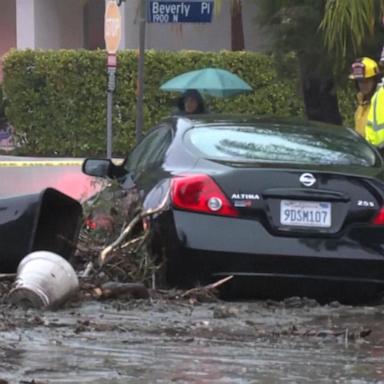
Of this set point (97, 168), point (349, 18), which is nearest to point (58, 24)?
point (349, 18)

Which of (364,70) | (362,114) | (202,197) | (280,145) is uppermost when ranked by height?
(364,70)

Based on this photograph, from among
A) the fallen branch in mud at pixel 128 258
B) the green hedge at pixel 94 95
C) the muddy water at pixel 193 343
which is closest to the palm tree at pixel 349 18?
the fallen branch in mud at pixel 128 258

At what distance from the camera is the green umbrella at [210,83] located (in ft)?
62.5

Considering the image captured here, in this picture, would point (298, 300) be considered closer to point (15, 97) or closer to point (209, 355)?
point (209, 355)

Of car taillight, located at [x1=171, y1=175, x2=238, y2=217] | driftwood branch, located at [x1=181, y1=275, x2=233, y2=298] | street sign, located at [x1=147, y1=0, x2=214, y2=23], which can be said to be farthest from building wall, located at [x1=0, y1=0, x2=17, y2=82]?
driftwood branch, located at [x1=181, y1=275, x2=233, y2=298]

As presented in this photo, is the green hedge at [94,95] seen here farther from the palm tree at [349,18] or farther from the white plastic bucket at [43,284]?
the white plastic bucket at [43,284]

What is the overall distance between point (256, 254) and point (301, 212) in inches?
14.4

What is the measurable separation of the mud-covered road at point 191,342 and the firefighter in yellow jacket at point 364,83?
3743 mm

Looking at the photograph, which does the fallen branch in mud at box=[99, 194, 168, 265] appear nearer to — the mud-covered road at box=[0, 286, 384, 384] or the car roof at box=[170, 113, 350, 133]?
the mud-covered road at box=[0, 286, 384, 384]

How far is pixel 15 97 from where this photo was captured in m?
23.1

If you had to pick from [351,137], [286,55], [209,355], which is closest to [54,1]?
[286,55]

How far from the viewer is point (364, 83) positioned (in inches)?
403

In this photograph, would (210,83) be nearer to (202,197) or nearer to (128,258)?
(128,258)

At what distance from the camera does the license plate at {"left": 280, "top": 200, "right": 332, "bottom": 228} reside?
6684 millimetres
